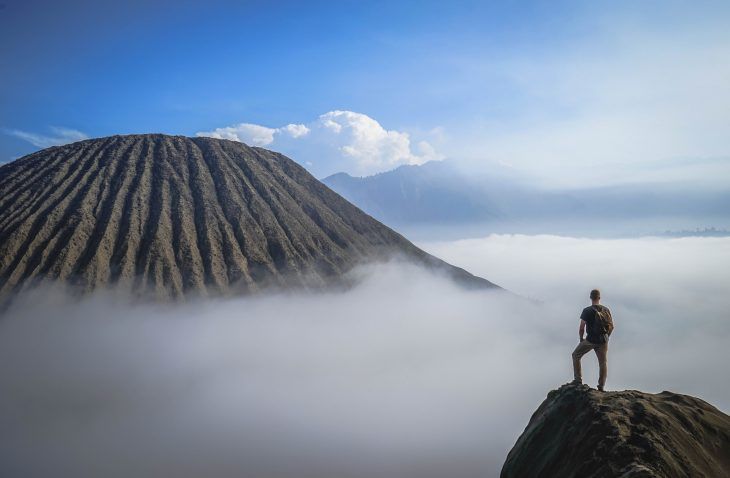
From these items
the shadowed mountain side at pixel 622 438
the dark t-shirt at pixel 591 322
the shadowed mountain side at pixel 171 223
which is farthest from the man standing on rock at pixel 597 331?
the shadowed mountain side at pixel 171 223

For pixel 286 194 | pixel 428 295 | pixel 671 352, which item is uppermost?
pixel 286 194

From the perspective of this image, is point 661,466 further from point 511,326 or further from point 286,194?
point 511,326

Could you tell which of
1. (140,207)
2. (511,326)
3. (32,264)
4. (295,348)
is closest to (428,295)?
(511,326)

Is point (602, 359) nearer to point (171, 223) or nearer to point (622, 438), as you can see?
point (622, 438)

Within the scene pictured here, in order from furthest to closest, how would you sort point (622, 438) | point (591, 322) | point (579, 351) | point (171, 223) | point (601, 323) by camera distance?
point (171, 223) → point (579, 351) → point (591, 322) → point (601, 323) → point (622, 438)

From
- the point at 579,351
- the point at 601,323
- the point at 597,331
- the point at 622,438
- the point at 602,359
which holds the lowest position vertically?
the point at 622,438

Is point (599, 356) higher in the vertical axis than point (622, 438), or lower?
higher

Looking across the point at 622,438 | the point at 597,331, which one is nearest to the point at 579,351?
the point at 597,331
